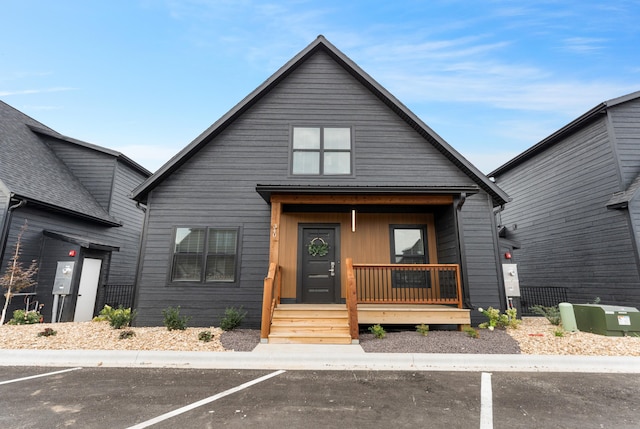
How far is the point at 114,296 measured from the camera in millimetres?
10797

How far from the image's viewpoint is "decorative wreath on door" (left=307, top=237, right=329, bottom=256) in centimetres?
827

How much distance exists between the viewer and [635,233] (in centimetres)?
847

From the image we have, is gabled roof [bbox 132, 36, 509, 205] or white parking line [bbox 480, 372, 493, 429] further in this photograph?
gabled roof [bbox 132, 36, 509, 205]

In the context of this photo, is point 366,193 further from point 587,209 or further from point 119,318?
point 587,209

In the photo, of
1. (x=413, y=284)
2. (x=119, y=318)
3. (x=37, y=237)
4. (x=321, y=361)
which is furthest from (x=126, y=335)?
(x=413, y=284)

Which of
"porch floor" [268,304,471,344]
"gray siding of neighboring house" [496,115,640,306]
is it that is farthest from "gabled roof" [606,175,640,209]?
"porch floor" [268,304,471,344]

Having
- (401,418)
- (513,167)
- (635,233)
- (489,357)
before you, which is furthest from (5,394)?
Result: (513,167)

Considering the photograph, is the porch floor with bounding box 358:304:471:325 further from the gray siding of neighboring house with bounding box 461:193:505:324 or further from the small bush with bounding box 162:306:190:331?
the small bush with bounding box 162:306:190:331

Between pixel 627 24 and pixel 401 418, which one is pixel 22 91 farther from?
pixel 627 24

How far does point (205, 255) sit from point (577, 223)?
12943 millimetres

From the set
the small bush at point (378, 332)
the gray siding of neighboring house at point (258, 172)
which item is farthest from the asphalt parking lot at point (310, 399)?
the gray siding of neighboring house at point (258, 172)

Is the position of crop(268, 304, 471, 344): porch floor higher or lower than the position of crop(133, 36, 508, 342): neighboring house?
lower

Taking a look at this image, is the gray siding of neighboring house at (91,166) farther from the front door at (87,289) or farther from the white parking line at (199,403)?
the white parking line at (199,403)

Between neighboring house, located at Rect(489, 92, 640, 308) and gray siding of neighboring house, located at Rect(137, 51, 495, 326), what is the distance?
4794 millimetres
